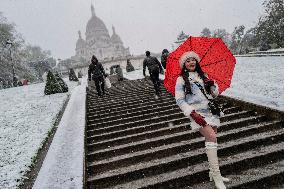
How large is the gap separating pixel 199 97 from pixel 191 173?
3.74 ft

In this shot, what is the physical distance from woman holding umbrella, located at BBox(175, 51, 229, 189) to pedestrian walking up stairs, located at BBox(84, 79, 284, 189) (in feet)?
1.64

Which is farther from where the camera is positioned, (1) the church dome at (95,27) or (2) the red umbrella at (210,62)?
(1) the church dome at (95,27)

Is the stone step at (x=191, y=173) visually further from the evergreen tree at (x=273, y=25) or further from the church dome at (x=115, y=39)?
the church dome at (x=115, y=39)

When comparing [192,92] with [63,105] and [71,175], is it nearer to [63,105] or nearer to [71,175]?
[71,175]

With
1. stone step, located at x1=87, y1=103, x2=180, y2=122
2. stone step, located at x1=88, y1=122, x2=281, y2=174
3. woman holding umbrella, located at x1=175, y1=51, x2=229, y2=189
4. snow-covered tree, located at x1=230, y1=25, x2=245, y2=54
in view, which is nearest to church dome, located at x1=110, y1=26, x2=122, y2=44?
snow-covered tree, located at x1=230, y1=25, x2=245, y2=54

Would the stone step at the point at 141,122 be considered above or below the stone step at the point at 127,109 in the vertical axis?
below

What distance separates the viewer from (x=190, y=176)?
4531mm

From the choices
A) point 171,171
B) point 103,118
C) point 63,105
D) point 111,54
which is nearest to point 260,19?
point 63,105

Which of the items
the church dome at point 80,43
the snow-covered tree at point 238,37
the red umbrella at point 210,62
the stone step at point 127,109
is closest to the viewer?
the red umbrella at point 210,62

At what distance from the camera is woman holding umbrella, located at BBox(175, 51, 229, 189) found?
13.3 ft

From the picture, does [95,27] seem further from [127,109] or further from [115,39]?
[127,109]

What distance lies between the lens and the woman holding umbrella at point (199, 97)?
4062 millimetres

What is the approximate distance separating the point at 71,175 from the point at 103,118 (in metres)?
3.84

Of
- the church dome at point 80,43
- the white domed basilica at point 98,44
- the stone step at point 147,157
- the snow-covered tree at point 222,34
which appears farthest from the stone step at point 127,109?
the church dome at point 80,43
